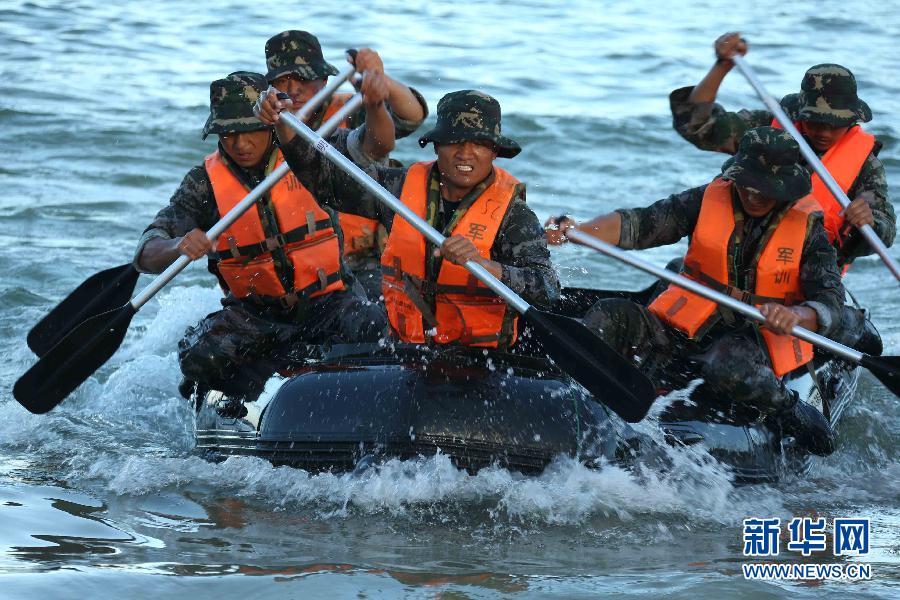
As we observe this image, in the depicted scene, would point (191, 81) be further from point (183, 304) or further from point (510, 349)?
point (510, 349)

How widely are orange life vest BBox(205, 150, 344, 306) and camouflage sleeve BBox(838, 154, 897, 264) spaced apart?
2.62 m

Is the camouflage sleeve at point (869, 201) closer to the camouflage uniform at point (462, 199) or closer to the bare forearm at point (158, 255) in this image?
the camouflage uniform at point (462, 199)

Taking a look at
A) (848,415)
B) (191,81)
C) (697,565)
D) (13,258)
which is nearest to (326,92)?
(697,565)

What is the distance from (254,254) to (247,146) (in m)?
0.48

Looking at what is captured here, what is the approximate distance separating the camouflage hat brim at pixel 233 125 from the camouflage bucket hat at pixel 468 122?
38.4 inches

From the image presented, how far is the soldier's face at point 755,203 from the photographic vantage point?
5.97 metres

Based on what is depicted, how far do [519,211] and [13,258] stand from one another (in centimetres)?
544

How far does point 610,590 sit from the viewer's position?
467cm

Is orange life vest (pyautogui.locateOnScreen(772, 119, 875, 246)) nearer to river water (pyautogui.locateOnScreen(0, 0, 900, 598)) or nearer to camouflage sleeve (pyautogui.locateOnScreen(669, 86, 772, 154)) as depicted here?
camouflage sleeve (pyautogui.locateOnScreen(669, 86, 772, 154))

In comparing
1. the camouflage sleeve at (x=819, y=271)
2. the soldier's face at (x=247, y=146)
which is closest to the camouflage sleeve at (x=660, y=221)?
the camouflage sleeve at (x=819, y=271)

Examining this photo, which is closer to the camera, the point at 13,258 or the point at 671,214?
the point at 671,214

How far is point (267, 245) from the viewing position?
6277 millimetres

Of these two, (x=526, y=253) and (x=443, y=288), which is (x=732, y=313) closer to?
(x=526, y=253)

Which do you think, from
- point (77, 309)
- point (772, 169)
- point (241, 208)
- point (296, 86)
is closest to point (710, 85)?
point (772, 169)
